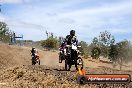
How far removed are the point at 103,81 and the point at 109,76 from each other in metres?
0.23

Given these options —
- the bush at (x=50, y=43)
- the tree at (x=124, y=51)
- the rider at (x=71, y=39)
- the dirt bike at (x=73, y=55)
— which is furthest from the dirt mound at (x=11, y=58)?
the bush at (x=50, y=43)

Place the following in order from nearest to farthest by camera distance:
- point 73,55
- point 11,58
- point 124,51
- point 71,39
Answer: point 71,39, point 73,55, point 11,58, point 124,51

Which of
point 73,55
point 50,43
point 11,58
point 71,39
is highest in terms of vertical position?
point 50,43

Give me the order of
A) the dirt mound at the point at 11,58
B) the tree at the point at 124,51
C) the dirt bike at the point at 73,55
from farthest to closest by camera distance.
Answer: the tree at the point at 124,51
the dirt mound at the point at 11,58
the dirt bike at the point at 73,55

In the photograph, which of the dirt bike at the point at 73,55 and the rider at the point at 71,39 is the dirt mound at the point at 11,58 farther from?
the rider at the point at 71,39

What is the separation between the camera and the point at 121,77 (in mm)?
11227

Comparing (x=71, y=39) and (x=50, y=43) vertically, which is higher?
(x=50, y=43)

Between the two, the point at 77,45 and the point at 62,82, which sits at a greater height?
the point at 77,45

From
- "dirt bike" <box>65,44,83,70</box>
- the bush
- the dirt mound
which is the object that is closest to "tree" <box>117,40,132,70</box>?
the dirt mound

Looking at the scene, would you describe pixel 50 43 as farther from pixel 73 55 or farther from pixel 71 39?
pixel 71 39

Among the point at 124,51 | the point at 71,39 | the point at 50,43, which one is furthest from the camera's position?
the point at 50,43

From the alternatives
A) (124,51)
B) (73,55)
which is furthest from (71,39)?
(124,51)

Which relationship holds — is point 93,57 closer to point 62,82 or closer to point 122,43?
point 122,43

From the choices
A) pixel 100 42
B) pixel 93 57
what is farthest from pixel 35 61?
pixel 100 42
